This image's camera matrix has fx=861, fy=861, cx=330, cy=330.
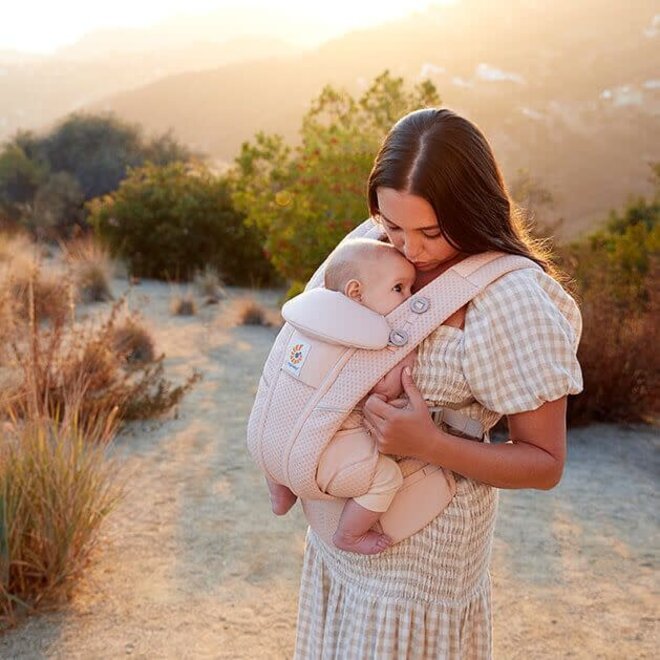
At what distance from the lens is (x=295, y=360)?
168 cm

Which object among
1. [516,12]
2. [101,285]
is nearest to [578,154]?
[516,12]

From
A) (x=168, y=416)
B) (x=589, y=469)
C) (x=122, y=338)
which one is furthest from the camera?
(x=122, y=338)

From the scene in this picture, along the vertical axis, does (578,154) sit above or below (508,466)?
below

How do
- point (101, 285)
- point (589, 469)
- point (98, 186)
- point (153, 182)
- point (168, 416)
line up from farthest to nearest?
1. point (98, 186)
2. point (153, 182)
3. point (101, 285)
4. point (168, 416)
5. point (589, 469)

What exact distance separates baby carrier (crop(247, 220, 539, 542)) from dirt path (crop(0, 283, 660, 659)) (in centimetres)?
196

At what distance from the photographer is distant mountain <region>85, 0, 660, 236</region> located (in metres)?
38.0

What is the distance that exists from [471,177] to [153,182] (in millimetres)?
13485

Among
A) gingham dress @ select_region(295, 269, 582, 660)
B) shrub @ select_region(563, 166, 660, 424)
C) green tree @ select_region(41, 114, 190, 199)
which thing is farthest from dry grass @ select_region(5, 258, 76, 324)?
green tree @ select_region(41, 114, 190, 199)

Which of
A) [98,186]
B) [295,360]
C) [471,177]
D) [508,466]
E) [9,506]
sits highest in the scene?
[471,177]

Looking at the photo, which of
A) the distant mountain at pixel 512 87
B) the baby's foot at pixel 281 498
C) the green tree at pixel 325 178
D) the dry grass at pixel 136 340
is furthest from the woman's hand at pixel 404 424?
the distant mountain at pixel 512 87

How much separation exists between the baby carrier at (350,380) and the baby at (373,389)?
0.07 feet

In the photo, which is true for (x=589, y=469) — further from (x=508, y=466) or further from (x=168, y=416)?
(x=508, y=466)

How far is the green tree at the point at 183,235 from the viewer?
13.7 m

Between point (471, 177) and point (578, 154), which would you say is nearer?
point (471, 177)
